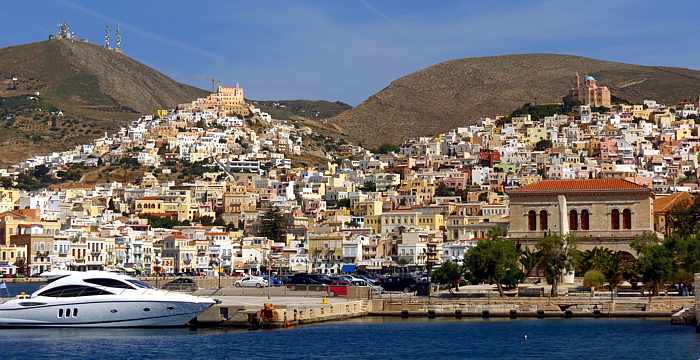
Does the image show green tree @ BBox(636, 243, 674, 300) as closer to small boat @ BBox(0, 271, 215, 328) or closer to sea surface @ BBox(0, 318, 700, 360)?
sea surface @ BBox(0, 318, 700, 360)

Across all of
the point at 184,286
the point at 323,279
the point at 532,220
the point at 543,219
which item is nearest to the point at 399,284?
the point at 323,279

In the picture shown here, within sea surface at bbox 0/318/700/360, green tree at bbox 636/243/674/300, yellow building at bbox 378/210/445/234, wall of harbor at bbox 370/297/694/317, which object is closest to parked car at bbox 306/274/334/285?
wall of harbor at bbox 370/297/694/317

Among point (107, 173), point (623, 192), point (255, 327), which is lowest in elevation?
point (255, 327)

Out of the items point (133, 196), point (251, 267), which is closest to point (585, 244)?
point (251, 267)

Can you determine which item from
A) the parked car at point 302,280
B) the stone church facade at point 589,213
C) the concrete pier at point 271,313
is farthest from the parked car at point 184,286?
the stone church facade at point 589,213

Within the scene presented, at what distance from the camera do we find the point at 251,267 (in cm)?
12750

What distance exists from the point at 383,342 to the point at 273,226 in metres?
94.1

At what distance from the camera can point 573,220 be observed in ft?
282

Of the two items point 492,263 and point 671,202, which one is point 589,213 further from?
point 671,202

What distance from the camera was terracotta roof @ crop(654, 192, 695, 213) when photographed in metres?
104

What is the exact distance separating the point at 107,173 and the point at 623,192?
115 m

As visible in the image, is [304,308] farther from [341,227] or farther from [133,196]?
[133,196]

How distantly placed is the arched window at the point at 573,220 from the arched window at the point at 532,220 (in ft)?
6.91

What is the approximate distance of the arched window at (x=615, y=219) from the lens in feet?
A: 280
